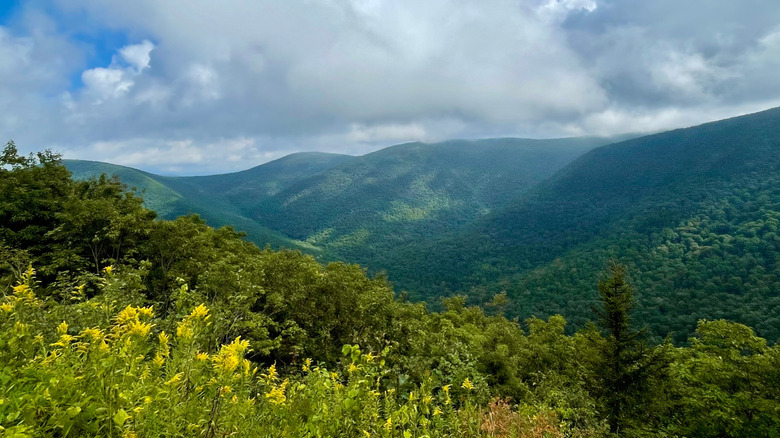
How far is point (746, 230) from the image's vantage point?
296 ft

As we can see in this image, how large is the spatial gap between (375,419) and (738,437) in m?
15.7

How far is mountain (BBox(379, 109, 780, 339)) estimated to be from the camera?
68.4m

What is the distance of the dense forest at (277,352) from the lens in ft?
8.16

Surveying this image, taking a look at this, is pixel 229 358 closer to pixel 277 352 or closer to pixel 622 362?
pixel 277 352

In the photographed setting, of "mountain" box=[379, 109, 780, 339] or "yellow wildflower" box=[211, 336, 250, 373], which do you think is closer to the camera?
"yellow wildflower" box=[211, 336, 250, 373]

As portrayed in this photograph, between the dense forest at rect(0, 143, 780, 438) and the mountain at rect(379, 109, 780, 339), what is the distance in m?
50.9

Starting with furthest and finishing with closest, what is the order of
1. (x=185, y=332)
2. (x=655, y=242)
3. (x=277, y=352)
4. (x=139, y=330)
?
(x=655, y=242)
(x=277, y=352)
(x=185, y=332)
(x=139, y=330)

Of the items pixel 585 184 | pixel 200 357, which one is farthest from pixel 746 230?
pixel 200 357

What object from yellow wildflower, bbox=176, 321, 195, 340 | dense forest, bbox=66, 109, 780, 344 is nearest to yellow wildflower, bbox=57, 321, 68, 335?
yellow wildflower, bbox=176, 321, 195, 340

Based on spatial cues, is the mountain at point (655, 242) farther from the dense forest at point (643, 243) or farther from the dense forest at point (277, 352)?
the dense forest at point (277, 352)

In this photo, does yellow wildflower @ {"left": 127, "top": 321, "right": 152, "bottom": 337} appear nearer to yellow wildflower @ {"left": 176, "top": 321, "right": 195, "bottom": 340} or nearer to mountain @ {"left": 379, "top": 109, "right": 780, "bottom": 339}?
yellow wildflower @ {"left": 176, "top": 321, "right": 195, "bottom": 340}

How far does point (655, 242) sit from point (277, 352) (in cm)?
12275

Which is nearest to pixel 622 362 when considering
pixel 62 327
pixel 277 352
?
pixel 277 352

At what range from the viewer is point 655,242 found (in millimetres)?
101750
